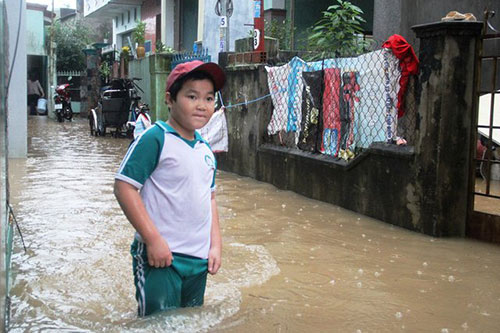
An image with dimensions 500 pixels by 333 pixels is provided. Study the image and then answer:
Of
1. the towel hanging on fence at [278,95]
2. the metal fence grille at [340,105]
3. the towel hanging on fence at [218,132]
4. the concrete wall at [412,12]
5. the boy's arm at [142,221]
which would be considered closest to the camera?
the boy's arm at [142,221]

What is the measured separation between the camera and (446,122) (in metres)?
5.93

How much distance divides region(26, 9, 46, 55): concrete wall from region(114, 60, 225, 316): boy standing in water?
32770 mm

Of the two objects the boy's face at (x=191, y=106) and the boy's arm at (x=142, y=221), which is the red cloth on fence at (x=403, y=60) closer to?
the boy's face at (x=191, y=106)

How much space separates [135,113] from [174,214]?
14.3m

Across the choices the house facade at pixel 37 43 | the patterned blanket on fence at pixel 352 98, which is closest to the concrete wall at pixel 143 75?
the patterned blanket on fence at pixel 352 98

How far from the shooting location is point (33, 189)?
864 cm

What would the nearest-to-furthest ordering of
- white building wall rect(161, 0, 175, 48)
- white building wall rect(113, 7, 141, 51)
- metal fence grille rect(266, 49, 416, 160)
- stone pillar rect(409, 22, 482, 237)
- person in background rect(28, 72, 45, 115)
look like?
stone pillar rect(409, 22, 482, 237) → metal fence grille rect(266, 49, 416, 160) → white building wall rect(161, 0, 175, 48) → person in background rect(28, 72, 45, 115) → white building wall rect(113, 7, 141, 51)

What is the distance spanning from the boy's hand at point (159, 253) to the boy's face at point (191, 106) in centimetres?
53

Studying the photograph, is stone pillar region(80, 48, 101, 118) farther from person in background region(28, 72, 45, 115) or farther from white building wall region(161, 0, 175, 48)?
white building wall region(161, 0, 175, 48)

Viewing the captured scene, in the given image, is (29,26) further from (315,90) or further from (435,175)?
(435,175)

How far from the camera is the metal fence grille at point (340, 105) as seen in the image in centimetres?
668

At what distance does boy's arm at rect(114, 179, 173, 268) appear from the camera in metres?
2.73

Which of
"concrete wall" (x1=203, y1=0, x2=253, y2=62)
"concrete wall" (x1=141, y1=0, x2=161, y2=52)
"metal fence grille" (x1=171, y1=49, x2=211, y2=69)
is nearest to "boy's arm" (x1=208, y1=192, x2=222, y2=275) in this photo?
"metal fence grille" (x1=171, y1=49, x2=211, y2=69)

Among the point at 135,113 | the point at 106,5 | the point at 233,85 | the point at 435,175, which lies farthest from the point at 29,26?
the point at 435,175
